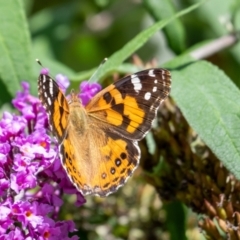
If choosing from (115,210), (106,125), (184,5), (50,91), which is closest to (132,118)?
(106,125)

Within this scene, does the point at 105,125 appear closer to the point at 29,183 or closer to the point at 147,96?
the point at 147,96

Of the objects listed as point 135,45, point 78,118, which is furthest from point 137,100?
point 135,45

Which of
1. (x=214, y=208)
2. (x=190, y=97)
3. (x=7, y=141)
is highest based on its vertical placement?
(x=7, y=141)

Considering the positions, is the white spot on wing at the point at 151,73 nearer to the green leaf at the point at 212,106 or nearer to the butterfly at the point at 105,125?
the butterfly at the point at 105,125

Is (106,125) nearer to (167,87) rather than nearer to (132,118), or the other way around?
(132,118)

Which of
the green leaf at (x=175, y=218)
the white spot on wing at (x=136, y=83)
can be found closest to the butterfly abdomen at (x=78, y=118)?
the white spot on wing at (x=136, y=83)

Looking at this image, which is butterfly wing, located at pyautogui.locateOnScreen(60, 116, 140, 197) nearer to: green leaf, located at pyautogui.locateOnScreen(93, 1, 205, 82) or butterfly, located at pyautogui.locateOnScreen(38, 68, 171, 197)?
butterfly, located at pyautogui.locateOnScreen(38, 68, 171, 197)

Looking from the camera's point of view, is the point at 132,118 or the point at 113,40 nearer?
the point at 132,118

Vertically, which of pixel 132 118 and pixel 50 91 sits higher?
pixel 50 91
